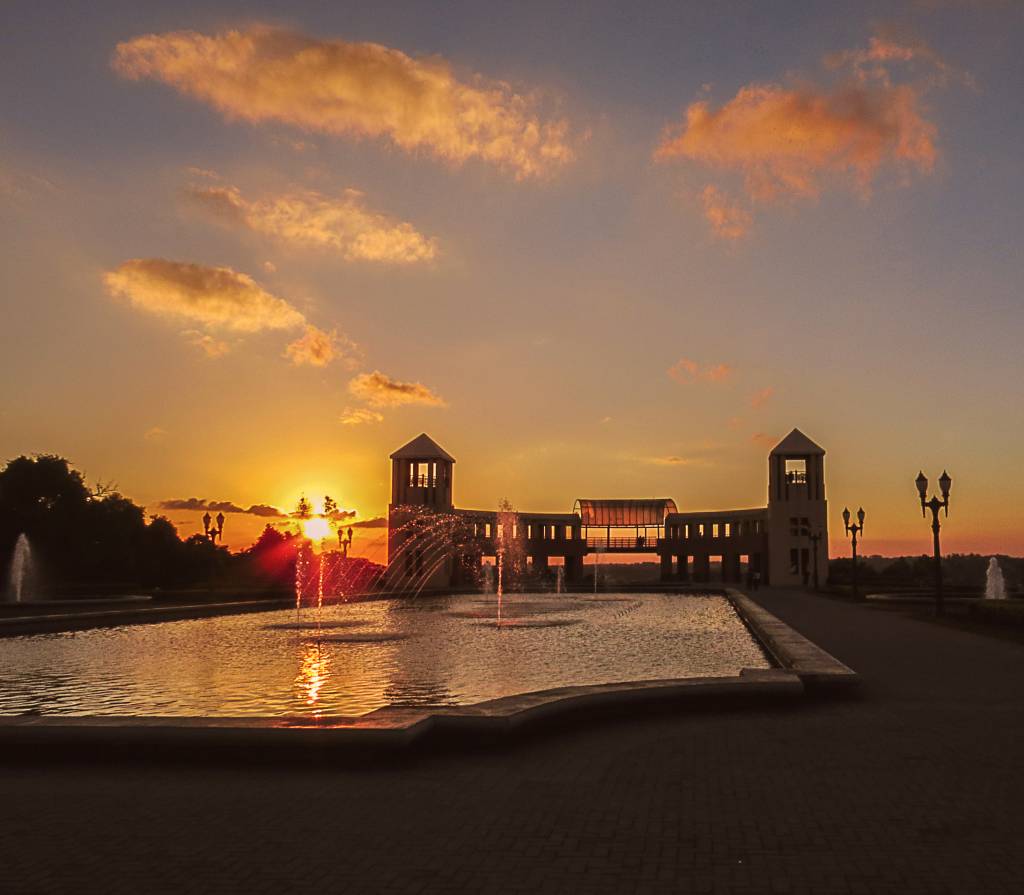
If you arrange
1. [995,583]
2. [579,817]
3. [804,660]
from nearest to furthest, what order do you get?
[579,817]
[804,660]
[995,583]

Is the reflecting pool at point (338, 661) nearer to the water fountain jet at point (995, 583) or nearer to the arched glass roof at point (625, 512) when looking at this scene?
the water fountain jet at point (995, 583)

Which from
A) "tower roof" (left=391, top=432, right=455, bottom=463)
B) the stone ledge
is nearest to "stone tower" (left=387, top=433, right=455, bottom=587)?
"tower roof" (left=391, top=432, right=455, bottom=463)

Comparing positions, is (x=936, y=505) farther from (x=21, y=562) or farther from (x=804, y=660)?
(x=21, y=562)

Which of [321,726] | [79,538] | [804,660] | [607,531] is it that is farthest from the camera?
[607,531]

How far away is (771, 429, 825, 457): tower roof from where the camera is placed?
63.1 meters

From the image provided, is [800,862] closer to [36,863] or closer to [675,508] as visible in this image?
[36,863]

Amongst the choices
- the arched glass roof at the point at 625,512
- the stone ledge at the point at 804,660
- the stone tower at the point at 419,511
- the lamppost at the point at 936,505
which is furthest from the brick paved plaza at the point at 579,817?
the arched glass roof at the point at 625,512

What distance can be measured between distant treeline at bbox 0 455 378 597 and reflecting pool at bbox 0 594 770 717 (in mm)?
26892

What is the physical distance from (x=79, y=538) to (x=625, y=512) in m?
43.6

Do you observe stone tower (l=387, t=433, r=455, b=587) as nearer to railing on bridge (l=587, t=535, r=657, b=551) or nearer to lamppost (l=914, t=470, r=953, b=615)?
railing on bridge (l=587, t=535, r=657, b=551)

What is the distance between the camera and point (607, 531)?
77.2 m

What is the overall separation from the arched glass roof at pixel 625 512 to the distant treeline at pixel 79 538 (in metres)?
32.0

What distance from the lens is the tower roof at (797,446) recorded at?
63.1 meters

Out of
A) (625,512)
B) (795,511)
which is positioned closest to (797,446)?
(795,511)
